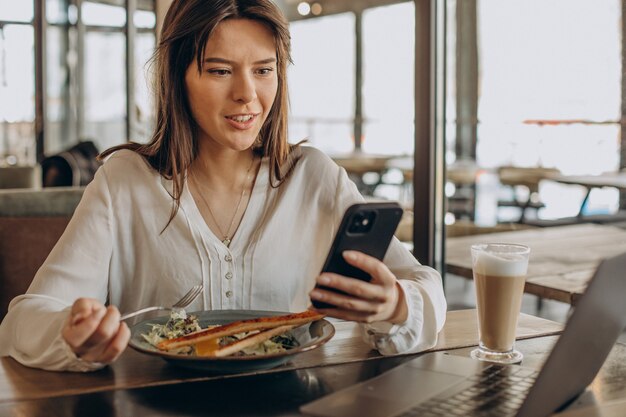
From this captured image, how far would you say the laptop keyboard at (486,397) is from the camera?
0.96 m

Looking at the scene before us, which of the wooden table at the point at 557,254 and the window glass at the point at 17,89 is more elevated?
the window glass at the point at 17,89

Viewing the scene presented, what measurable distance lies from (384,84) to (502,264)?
826 cm

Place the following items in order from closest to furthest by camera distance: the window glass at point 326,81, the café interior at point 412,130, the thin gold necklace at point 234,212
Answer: the café interior at point 412,130, the thin gold necklace at point 234,212, the window glass at point 326,81

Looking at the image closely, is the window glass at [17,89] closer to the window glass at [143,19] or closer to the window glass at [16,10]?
the window glass at [16,10]

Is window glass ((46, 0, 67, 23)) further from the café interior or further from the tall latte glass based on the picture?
the tall latte glass

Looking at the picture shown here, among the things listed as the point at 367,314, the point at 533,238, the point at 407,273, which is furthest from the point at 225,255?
the point at 533,238

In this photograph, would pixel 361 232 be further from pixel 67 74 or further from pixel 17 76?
pixel 67 74

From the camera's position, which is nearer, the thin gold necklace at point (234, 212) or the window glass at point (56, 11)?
the thin gold necklace at point (234, 212)

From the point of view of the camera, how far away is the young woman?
142 cm

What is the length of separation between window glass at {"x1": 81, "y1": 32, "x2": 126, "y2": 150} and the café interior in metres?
0.02

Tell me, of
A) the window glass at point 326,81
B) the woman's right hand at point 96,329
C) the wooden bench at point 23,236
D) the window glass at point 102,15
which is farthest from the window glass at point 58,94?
the woman's right hand at point 96,329

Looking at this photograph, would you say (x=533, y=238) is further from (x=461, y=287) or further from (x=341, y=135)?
(x=341, y=135)

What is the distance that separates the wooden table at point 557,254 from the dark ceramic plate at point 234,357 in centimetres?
109

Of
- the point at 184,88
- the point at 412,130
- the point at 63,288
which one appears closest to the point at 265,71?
the point at 184,88
